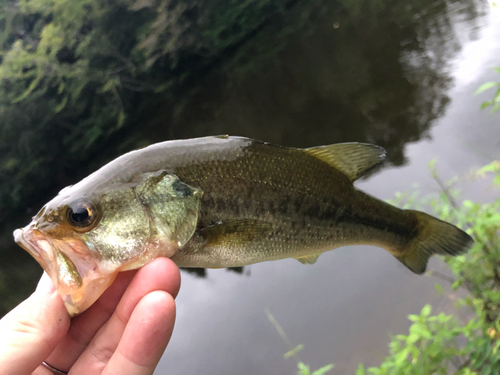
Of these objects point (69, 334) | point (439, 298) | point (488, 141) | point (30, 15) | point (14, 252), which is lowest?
point (14, 252)

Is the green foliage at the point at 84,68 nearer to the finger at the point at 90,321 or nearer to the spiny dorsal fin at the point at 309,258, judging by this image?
the finger at the point at 90,321

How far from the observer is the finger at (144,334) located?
3.90 feet

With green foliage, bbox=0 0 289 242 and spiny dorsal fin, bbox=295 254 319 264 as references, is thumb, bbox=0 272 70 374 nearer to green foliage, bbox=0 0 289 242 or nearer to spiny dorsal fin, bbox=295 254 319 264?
spiny dorsal fin, bbox=295 254 319 264

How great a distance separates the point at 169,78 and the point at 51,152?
6031mm

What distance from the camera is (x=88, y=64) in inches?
568

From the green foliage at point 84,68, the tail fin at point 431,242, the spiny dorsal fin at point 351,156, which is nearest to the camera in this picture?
the spiny dorsal fin at point 351,156

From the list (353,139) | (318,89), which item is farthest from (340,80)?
(353,139)

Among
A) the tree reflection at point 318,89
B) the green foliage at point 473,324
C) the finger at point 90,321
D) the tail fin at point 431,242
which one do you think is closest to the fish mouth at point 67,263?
the finger at point 90,321

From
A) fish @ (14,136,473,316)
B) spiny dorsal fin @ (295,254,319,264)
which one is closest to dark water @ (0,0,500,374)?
spiny dorsal fin @ (295,254,319,264)

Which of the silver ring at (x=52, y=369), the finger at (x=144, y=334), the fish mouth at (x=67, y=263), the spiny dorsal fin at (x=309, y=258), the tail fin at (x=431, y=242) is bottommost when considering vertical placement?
the tail fin at (x=431, y=242)

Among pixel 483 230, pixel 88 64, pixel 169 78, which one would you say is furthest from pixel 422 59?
pixel 88 64

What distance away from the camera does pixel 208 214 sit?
1433 millimetres

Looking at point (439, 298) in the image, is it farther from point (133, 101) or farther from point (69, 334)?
point (133, 101)

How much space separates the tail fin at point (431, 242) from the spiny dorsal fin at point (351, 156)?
46 centimetres
